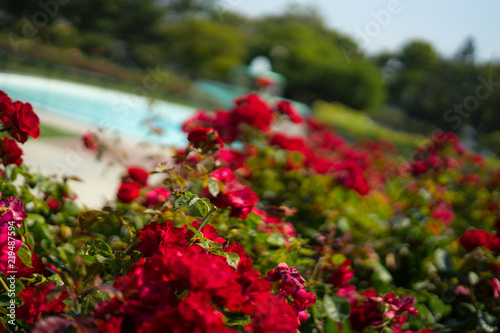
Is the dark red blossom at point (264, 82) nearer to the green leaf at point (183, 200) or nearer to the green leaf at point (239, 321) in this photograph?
the green leaf at point (183, 200)

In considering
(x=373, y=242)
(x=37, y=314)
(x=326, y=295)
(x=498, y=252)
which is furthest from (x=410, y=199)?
(x=37, y=314)

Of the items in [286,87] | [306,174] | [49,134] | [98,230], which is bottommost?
[286,87]

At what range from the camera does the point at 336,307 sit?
40.5 inches

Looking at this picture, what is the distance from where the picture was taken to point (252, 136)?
1947 mm

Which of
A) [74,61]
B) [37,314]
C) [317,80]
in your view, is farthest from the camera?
[317,80]

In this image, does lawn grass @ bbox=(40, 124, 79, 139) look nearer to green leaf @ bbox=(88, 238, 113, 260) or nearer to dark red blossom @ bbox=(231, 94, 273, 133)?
dark red blossom @ bbox=(231, 94, 273, 133)

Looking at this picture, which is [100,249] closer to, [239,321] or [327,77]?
[239,321]

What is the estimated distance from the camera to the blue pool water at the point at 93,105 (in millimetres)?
5862

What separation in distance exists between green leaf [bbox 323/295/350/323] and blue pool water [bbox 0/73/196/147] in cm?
385

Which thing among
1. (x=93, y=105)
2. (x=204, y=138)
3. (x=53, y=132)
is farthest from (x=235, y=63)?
(x=204, y=138)

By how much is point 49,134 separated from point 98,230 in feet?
10.9

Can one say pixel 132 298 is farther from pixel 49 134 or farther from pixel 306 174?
pixel 49 134

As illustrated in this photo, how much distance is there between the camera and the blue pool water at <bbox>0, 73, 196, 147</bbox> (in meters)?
5.86

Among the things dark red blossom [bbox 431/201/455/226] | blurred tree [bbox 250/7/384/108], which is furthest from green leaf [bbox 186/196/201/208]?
blurred tree [bbox 250/7/384/108]
